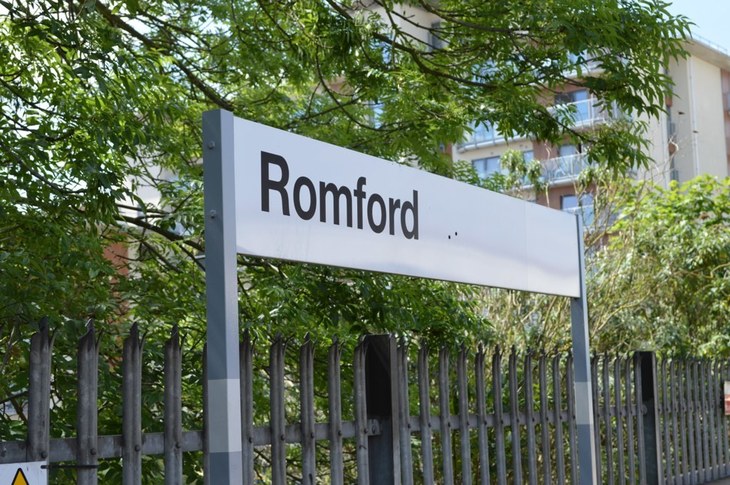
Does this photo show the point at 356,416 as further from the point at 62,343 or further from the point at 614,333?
the point at 614,333

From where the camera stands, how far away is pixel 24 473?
10.6ft

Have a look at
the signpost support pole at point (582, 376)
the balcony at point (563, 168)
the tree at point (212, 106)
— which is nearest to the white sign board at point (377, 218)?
the signpost support pole at point (582, 376)

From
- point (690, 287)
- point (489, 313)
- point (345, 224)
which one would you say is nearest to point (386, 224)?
point (345, 224)

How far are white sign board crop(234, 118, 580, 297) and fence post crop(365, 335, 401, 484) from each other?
0.47 meters

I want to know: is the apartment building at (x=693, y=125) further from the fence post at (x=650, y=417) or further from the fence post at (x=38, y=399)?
the fence post at (x=38, y=399)

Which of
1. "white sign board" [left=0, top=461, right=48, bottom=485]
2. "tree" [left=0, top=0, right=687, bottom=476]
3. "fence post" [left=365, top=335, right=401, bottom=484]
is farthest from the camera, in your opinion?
"tree" [left=0, top=0, right=687, bottom=476]

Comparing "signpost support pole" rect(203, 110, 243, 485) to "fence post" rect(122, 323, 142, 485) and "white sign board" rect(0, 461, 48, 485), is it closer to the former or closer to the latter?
"fence post" rect(122, 323, 142, 485)

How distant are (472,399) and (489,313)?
5363 mm

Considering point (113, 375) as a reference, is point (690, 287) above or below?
above

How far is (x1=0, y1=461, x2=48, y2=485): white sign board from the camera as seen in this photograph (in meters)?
3.15

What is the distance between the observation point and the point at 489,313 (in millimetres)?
15453

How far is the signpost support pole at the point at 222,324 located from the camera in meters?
3.42

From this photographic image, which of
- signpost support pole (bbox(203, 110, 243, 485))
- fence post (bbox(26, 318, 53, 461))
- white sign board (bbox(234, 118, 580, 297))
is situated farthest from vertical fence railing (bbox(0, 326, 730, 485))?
white sign board (bbox(234, 118, 580, 297))

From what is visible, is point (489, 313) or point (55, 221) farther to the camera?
point (489, 313)
